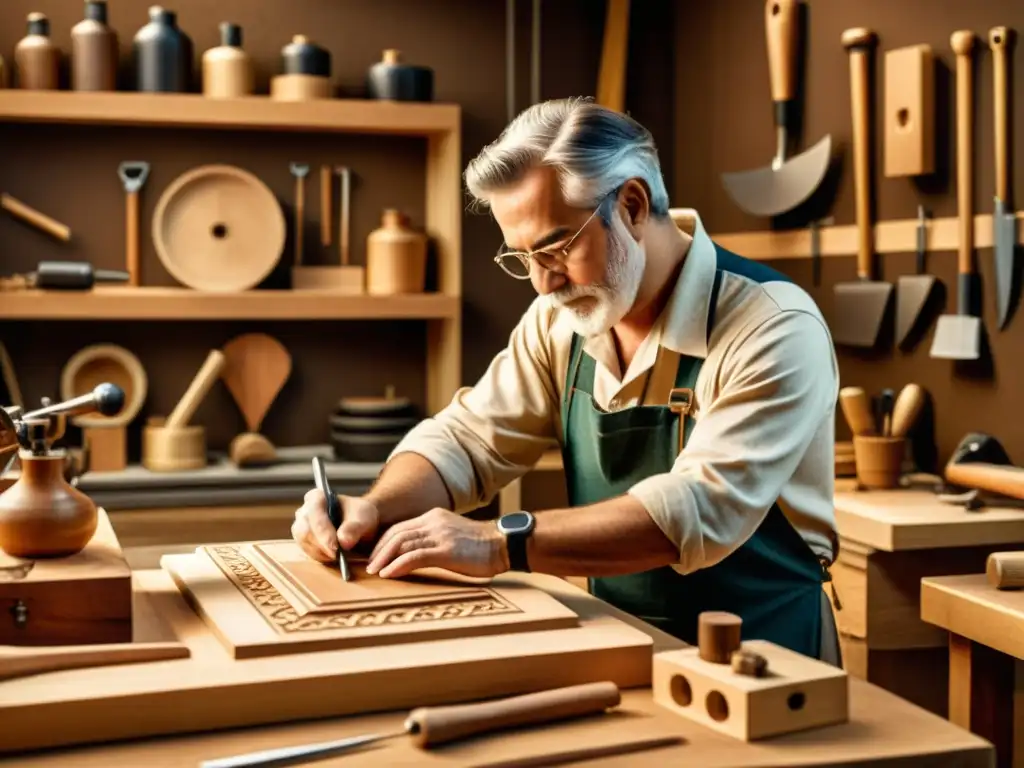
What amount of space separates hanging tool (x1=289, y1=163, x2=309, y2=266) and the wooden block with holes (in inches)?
77.5

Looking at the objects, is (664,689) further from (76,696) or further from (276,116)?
(276,116)

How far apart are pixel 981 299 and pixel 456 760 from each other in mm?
2509

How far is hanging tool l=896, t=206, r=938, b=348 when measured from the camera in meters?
3.62

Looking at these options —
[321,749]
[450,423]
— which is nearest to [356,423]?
[450,423]

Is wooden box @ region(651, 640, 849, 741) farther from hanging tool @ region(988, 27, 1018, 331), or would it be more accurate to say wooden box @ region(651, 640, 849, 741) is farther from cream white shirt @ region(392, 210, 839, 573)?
hanging tool @ region(988, 27, 1018, 331)

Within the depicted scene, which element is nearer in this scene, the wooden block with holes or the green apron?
the green apron

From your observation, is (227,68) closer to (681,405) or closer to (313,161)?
(313,161)

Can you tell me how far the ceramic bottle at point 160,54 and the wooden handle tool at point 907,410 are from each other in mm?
2430

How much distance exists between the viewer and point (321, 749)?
1404mm

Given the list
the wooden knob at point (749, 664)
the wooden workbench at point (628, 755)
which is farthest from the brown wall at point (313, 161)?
the wooden knob at point (749, 664)

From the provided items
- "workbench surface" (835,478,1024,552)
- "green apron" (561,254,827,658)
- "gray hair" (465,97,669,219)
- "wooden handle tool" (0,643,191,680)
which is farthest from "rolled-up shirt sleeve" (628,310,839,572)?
"workbench surface" (835,478,1024,552)

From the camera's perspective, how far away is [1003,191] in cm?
334

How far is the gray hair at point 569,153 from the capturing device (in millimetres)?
2178

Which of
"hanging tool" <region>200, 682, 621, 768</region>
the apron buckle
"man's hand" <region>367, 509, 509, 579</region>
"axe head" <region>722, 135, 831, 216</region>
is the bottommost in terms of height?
"hanging tool" <region>200, 682, 621, 768</region>
